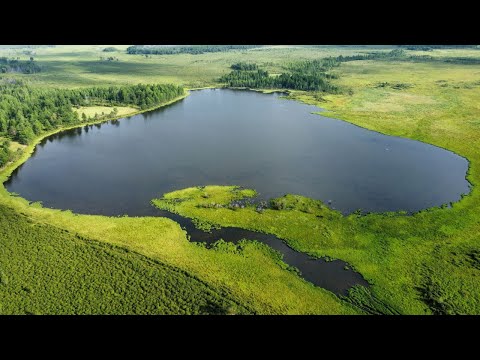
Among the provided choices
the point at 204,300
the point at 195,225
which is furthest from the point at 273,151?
the point at 204,300

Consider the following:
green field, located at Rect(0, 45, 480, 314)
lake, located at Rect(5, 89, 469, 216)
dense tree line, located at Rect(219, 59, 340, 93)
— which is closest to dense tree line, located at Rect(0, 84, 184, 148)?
lake, located at Rect(5, 89, 469, 216)

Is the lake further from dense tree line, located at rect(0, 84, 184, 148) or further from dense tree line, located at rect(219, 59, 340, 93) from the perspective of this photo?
dense tree line, located at rect(219, 59, 340, 93)

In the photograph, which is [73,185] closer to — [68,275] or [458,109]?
[68,275]

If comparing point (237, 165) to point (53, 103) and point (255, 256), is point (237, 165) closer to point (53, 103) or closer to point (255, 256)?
point (255, 256)

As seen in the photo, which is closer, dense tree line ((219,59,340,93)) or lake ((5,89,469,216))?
lake ((5,89,469,216))

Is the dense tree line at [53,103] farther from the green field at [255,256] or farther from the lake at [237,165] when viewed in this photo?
the green field at [255,256]

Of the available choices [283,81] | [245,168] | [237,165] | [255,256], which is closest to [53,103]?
[237,165]
